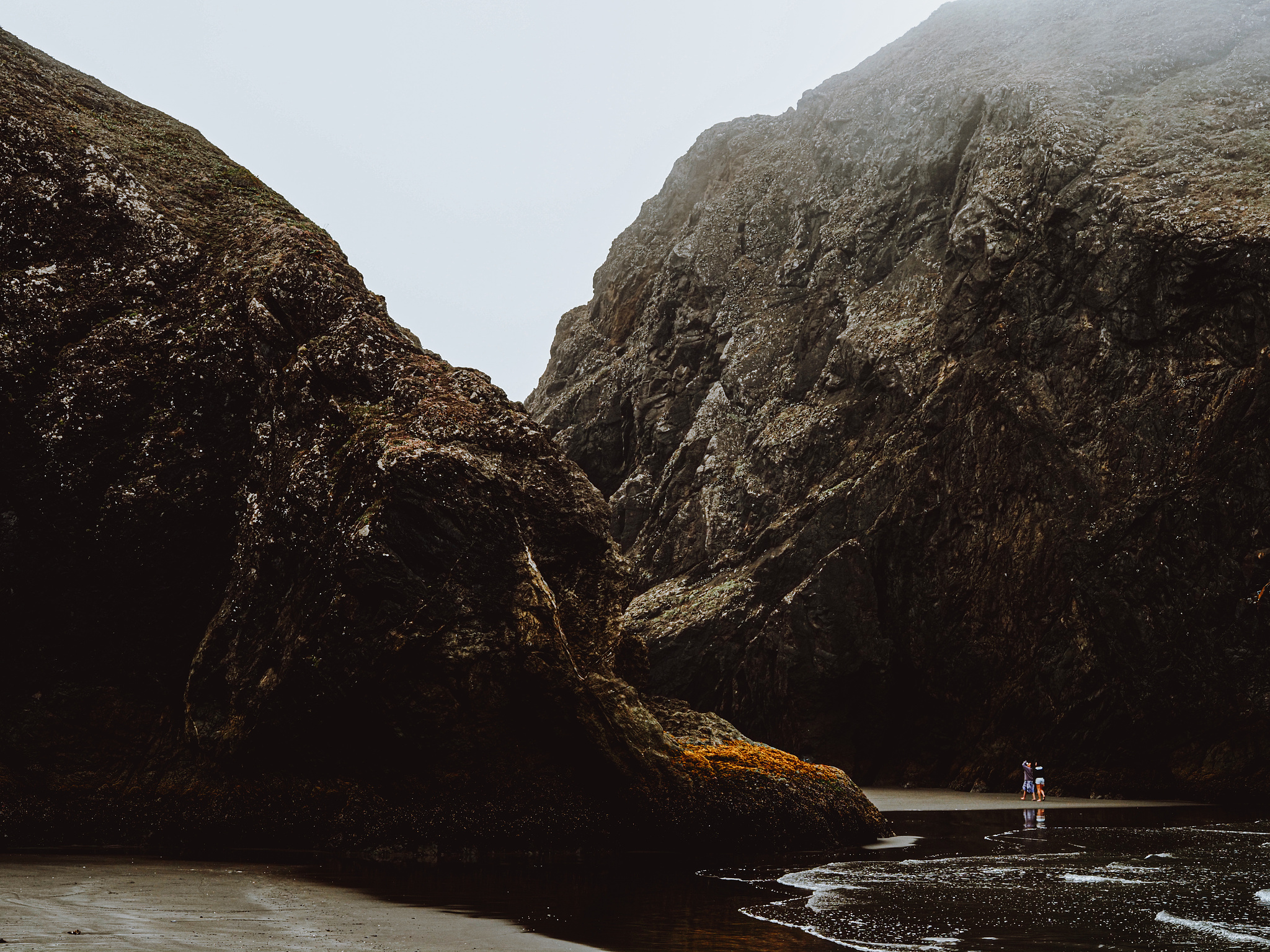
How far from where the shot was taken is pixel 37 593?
16.9 metres

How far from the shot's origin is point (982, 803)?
99.5 ft

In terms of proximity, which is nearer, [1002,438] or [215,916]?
[215,916]

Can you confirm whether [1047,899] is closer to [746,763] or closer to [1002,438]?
[746,763]

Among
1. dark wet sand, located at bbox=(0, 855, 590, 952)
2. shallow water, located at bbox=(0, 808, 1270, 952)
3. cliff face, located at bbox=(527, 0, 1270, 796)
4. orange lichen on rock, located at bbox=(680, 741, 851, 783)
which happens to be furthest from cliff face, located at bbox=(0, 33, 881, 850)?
cliff face, located at bbox=(527, 0, 1270, 796)

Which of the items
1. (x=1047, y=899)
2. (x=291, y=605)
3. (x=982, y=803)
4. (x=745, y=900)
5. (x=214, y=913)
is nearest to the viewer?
(x=214, y=913)

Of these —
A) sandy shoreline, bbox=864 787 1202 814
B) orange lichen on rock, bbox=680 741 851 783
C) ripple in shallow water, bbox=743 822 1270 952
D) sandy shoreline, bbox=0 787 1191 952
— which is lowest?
sandy shoreline, bbox=0 787 1191 952

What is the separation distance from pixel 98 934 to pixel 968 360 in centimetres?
3977

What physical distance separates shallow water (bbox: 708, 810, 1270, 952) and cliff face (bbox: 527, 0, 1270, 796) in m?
14.1

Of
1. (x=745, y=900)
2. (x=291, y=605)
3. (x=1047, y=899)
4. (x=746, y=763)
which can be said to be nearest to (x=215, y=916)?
(x=745, y=900)

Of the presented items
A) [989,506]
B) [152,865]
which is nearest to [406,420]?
[152,865]

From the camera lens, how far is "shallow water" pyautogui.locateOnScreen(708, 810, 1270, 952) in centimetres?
966

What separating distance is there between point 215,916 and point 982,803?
2585 centimetres

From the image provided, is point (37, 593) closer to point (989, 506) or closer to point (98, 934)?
point (98, 934)

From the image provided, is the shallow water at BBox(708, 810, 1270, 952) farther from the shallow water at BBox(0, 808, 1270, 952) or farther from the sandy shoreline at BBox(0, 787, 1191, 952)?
the sandy shoreline at BBox(0, 787, 1191, 952)
